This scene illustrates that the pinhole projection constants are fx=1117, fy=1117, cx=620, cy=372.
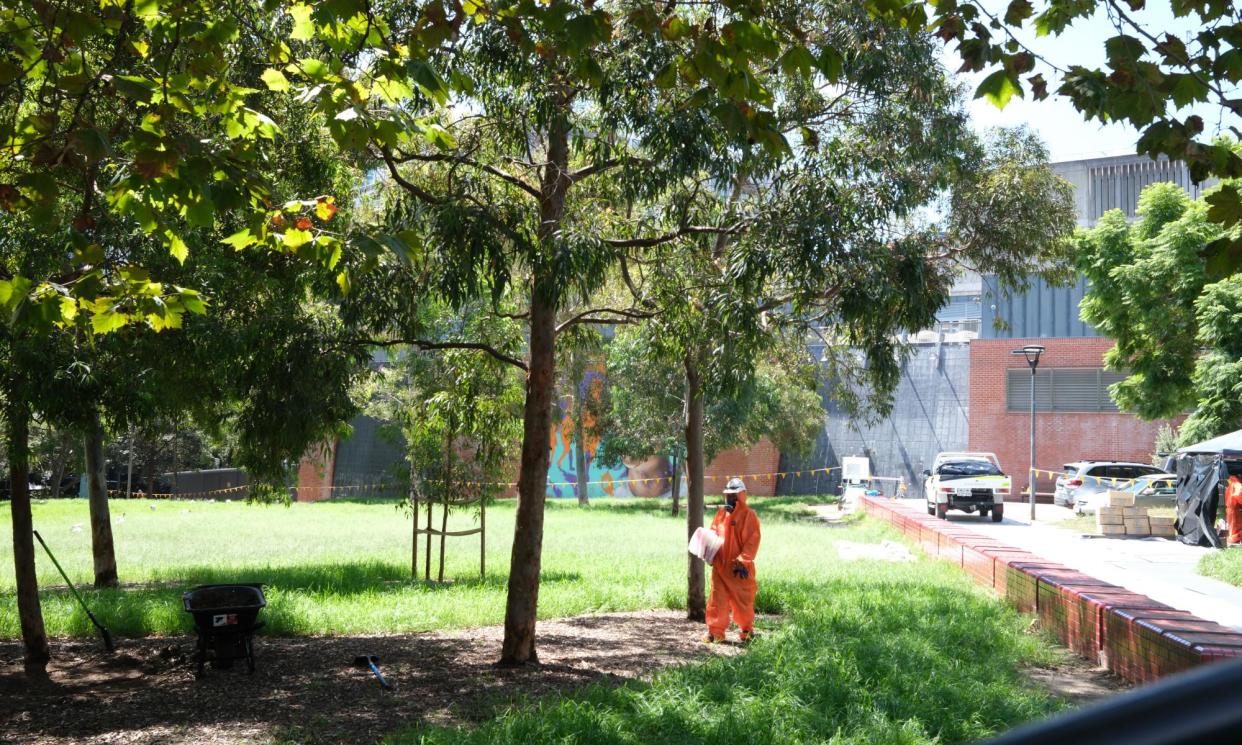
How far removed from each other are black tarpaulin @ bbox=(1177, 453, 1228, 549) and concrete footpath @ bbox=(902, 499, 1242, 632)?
0.38m

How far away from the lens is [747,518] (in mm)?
12430

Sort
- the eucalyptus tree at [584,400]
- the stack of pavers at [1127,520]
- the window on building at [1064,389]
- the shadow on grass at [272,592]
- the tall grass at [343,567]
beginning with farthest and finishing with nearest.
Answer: the window on building at [1064,389]
the eucalyptus tree at [584,400]
the stack of pavers at [1127,520]
the tall grass at [343,567]
the shadow on grass at [272,592]

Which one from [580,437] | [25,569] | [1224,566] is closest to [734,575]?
[25,569]

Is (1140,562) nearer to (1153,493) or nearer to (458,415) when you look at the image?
(1153,493)

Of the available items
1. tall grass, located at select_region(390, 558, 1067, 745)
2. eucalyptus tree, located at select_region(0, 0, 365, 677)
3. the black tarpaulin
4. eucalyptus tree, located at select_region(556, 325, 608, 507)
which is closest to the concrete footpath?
the black tarpaulin

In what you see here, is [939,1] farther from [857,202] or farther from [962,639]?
[962,639]

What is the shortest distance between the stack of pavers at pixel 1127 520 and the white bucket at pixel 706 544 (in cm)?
1694

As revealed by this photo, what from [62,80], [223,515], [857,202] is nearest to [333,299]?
[62,80]

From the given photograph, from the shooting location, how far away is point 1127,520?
84.7 ft

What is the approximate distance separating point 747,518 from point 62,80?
8287 mm

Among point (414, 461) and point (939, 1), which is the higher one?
point (939, 1)

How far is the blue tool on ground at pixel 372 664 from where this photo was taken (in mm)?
9531

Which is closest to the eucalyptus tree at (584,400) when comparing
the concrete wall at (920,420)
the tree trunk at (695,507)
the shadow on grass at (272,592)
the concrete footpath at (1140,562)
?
the concrete wall at (920,420)

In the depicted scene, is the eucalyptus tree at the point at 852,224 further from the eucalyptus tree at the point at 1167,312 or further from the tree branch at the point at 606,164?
the eucalyptus tree at the point at 1167,312
